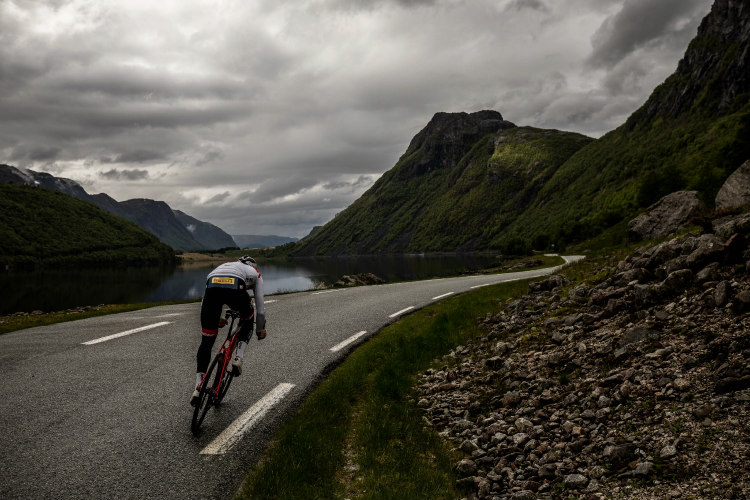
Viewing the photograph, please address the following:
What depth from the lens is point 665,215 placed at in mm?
34500

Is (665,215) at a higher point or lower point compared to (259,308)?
higher

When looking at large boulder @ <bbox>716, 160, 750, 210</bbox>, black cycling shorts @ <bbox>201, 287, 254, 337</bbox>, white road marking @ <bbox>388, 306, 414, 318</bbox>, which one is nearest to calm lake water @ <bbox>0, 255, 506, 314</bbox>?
white road marking @ <bbox>388, 306, 414, 318</bbox>

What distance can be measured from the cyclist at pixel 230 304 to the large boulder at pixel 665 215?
116 ft

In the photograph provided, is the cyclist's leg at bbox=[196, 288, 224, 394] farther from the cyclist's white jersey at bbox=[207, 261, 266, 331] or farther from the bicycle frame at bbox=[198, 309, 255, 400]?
the cyclist's white jersey at bbox=[207, 261, 266, 331]

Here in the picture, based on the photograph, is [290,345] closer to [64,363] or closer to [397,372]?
[397,372]

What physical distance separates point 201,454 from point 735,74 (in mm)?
231551

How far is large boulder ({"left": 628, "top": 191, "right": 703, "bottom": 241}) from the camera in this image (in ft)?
107

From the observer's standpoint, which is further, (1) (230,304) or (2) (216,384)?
(1) (230,304)

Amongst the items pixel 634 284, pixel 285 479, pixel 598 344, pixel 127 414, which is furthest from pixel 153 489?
pixel 634 284

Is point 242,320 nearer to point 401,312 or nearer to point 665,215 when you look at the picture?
point 401,312

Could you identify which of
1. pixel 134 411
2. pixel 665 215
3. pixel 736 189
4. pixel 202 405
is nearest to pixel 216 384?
pixel 202 405

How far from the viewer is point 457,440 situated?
6.72 metres

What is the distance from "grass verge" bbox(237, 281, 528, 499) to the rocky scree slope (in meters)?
0.49

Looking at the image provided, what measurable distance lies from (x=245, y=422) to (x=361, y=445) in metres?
2.04
